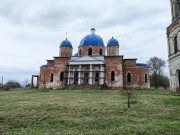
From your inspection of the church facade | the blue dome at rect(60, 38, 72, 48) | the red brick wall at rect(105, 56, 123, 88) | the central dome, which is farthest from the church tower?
the church facade

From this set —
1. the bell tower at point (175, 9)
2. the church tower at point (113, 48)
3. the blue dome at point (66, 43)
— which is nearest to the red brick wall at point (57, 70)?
the blue dome at point (66, 43)

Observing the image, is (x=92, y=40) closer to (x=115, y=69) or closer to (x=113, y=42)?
(x=113, y=42)

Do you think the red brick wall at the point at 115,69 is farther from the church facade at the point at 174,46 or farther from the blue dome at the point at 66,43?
the church facade at the point at 174,46

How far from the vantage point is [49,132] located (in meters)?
7.00

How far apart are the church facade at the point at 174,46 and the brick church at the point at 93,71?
34.7ft

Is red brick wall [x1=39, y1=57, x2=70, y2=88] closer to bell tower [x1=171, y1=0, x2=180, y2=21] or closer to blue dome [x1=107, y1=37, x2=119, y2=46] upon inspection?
blue dome [x1=107, y1=37, x2=119, y2=46]

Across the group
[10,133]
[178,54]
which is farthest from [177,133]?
[178,54]

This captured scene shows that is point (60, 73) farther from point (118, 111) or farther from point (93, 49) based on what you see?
point (118, 111)

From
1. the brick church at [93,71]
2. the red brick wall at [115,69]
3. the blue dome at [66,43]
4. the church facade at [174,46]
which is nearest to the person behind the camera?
the church facade at [174,46]

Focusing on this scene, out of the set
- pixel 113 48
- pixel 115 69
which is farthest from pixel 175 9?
pixel 113 48

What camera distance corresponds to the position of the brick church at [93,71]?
3177 cm

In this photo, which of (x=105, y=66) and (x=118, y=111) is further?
(x=105, y=66)

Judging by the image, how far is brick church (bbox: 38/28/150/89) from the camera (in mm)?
31766

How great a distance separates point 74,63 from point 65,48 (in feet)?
20.7
